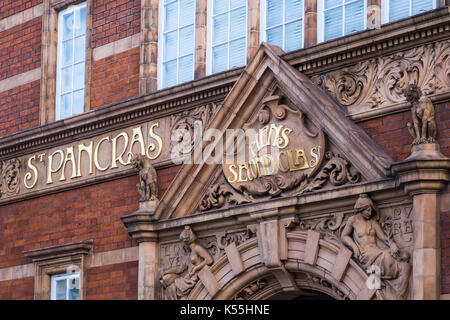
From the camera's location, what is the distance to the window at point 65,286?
1764cm

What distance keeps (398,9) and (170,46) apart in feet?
13.6

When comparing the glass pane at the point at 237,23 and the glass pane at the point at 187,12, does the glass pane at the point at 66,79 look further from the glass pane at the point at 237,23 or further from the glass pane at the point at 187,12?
the glass pane at the point at 237,23

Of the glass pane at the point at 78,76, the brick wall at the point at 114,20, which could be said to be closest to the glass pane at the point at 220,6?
the brick wall at the point at 114,20

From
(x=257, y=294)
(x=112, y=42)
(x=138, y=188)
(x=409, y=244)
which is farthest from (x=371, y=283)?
(x=112, y=42)

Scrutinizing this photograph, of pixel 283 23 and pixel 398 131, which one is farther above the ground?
pixel 283 23

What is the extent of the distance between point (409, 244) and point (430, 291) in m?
0.64

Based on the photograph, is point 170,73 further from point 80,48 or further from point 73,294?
point 73,294

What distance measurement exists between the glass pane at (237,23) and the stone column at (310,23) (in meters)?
1.25

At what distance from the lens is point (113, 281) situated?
17047mm

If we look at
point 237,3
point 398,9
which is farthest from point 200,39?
point 398,9

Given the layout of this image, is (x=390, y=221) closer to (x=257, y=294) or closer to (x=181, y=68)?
(x=257, y=294)

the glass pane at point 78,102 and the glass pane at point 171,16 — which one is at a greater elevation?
the glass pane at point 171,16

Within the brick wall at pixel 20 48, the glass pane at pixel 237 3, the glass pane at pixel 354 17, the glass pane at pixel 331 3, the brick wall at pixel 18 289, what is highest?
the brick wall at pixel 20 48

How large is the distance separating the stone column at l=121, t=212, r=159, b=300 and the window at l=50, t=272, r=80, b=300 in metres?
1.62
